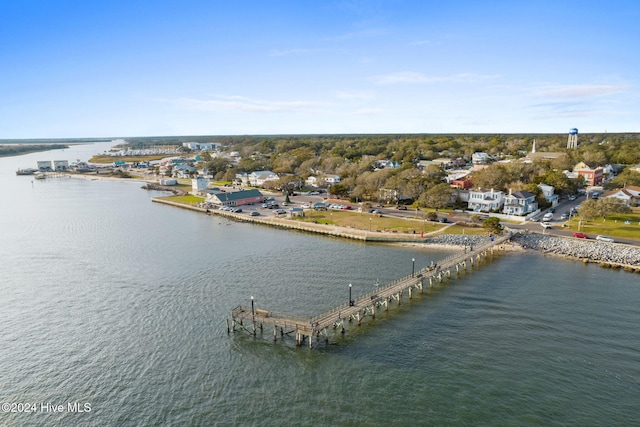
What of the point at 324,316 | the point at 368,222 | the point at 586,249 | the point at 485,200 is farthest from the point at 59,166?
the point at 586,249

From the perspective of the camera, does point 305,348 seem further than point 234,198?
No

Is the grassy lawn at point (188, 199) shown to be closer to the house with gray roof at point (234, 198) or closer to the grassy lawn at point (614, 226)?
the house with gray roof at point (234, 198)

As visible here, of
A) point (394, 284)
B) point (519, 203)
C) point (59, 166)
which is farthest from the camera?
point (59, 166)

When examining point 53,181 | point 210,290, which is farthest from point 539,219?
point 53,181

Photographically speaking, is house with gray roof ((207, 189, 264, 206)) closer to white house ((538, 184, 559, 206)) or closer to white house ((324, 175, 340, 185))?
white house ((324, 175, 340, 185))

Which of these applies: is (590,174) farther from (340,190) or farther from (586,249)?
(340,190)

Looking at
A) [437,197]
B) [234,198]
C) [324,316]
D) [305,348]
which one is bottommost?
[305,348]

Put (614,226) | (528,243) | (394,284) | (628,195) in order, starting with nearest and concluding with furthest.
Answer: (394,284) < (528,243) < (614,226) < (628,195)

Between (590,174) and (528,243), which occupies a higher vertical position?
(590,174)

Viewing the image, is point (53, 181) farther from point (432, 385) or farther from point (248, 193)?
point (432, 385)
